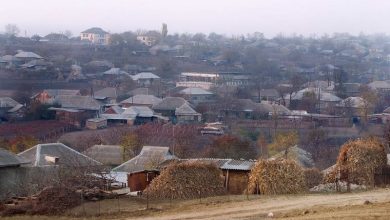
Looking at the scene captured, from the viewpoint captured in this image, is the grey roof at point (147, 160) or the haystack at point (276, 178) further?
the grey roof at point (147, 160)

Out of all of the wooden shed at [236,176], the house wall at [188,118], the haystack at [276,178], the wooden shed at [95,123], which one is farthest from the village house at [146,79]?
the haystack at [276,178]

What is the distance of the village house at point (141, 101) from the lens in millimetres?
34719

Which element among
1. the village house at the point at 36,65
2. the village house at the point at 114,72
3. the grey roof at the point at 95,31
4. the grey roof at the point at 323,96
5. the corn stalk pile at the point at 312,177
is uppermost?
the grey roof at the point at 95,31

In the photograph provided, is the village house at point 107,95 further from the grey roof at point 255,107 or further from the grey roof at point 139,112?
the grey roof at point 255,107

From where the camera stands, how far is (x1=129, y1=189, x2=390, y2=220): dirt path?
9930 mm

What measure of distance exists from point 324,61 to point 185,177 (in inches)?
2125

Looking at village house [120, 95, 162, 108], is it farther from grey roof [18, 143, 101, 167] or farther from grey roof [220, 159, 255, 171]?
grey roof [220, 159, 255, 171]

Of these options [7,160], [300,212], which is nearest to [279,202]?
[300,212]

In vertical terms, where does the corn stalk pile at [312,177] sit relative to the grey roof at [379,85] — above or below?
below

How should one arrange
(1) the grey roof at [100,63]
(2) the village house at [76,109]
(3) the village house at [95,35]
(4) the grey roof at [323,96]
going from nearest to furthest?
(2) the village house at [76,109], (4) the grey roof at [323,96], (1) the grey roof at [100,63], (3) the village house at [95,35]

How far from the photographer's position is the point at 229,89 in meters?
41.4

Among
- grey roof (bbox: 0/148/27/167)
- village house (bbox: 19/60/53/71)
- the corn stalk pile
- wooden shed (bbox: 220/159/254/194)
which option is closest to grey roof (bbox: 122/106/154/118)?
village house (bbox: 19/60/53/71)

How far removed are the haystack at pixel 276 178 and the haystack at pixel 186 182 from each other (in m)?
0.74

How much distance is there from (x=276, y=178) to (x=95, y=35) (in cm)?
7113
